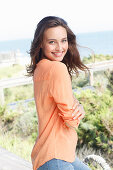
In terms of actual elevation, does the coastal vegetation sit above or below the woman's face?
below

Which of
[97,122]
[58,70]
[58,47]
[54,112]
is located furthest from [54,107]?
[97,122]

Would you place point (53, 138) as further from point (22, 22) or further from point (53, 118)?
point (22, 22)

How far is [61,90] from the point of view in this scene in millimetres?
1176

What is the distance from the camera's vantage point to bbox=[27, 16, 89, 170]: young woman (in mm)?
1183

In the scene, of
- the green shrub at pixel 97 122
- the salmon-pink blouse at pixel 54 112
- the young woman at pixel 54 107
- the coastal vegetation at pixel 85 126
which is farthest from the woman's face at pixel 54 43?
the green shrub at pixel 97 122

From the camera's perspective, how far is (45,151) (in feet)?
3.97

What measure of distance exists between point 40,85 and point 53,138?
0.24m

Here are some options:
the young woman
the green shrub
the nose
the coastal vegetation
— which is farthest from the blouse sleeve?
the green shrub

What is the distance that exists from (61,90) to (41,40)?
299 millimetres

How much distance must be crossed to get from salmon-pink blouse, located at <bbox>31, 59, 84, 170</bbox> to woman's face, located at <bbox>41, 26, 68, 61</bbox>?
0.38 feet

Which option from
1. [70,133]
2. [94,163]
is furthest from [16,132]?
[70,133]

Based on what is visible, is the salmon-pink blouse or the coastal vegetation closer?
the salmon-pink blouse

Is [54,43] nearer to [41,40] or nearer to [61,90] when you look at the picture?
[41,40]

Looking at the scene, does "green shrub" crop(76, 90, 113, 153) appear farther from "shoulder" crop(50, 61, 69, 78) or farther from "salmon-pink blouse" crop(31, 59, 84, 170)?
"shoulder" crop(50, 61, 69, 78)
